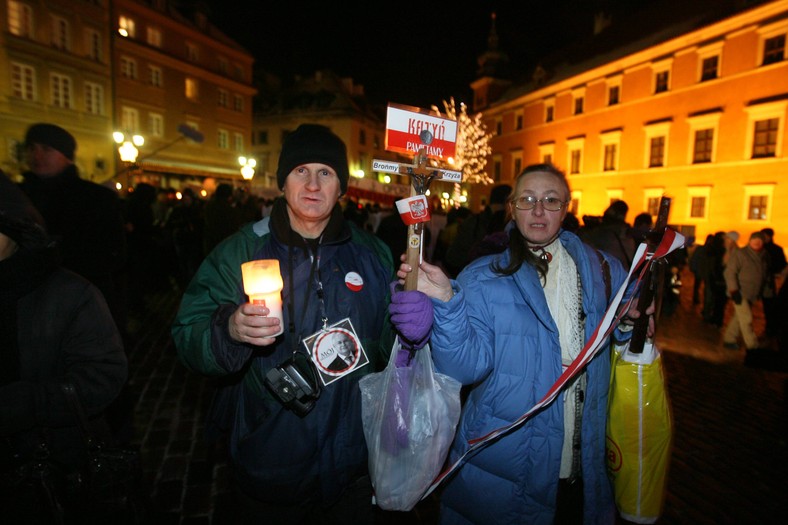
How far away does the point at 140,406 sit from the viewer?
4.73m

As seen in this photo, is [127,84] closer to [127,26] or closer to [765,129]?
[127,26]

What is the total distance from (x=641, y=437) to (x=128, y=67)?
112 ft

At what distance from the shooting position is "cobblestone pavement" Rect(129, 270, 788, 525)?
3.38m

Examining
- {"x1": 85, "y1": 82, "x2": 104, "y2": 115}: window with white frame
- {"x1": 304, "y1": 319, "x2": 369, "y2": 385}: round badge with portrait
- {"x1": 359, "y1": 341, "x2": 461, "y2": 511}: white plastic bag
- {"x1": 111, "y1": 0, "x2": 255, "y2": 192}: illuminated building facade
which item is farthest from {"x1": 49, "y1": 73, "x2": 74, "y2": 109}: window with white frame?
{"x1": 359, "y1": 341, "x2": 461, "y2": 511}: white plastic bag

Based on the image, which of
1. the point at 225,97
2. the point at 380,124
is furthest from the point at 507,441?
the point at 380,124

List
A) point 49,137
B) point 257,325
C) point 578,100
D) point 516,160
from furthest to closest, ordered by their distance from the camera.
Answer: point 516,160 < point 578,100 < point 49,137 < point 257,325

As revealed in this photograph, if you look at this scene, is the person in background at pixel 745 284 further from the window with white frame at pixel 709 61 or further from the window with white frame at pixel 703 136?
the window with white frame at pixel 709 61

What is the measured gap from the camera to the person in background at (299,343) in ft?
6.28

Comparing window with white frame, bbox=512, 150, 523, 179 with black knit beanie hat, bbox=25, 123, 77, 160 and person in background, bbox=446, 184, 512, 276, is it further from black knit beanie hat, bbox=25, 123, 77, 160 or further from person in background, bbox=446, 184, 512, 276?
black knit beanie hat, bbox=25, 123, 77, 160

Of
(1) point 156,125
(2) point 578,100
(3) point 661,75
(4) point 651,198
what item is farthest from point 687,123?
(1) point 156,125

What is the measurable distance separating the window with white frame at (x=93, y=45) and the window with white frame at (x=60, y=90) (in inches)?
92.2

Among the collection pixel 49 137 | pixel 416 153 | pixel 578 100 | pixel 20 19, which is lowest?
pixel 416 153

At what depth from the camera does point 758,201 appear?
67.8ft

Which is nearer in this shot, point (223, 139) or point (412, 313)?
point (412, 313)
